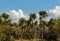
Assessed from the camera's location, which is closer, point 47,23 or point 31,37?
point 31,37

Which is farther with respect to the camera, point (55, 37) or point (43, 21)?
point (43, 21)

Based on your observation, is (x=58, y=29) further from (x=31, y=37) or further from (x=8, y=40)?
(x=8, y=40)

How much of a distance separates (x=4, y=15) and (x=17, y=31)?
5670mm

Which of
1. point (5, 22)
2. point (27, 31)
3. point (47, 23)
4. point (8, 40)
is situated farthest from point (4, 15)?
point (8, 40)

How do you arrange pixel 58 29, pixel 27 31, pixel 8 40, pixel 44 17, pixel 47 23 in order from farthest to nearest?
pixel 47 23 < pixel 27 31 < pixel 44 17 < pixel 58 29 < pixel 8 40

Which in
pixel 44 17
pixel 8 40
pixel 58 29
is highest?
pixel 44 17

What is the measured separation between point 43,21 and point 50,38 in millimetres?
14131

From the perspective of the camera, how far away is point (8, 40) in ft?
96.7

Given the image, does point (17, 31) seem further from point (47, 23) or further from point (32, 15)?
point (47, 23)

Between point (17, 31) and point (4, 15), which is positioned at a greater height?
point (4, 15)

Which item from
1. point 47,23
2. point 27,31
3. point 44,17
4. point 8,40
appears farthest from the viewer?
point 47,23

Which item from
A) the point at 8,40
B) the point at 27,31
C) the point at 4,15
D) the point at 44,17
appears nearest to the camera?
the point at 8,40

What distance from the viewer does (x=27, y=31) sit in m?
59.2

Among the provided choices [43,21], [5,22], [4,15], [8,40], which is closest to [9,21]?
[5,22]
